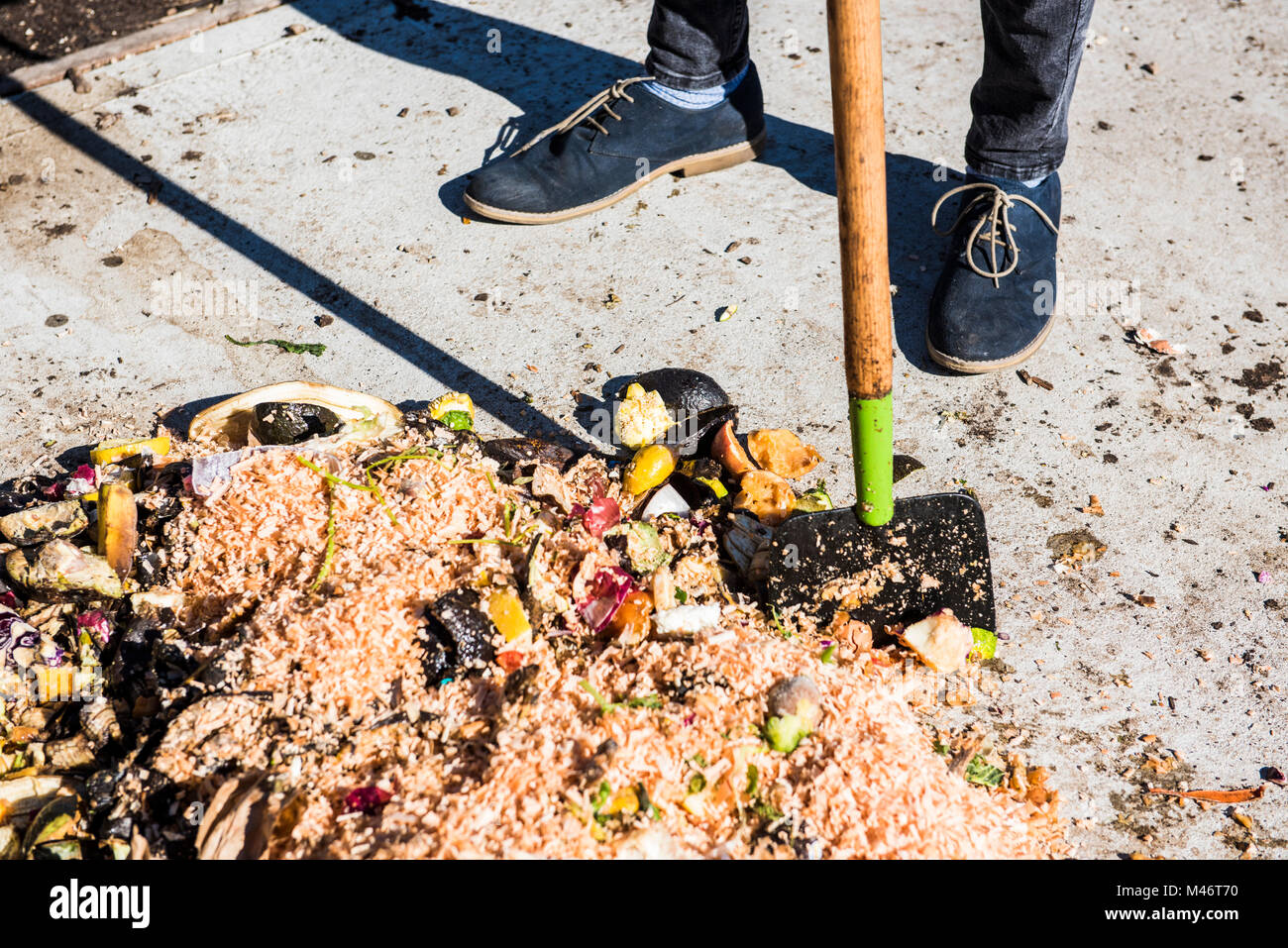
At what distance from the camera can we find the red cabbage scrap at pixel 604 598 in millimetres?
1957

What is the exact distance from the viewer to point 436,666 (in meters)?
1.86

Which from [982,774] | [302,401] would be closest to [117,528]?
[302,401]

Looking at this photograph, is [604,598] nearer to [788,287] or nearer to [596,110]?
[788,287]

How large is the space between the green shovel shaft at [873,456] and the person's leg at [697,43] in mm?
1744

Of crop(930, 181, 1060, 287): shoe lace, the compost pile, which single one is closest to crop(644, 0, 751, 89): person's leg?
crop(930, 181, 1060, 287): shoe lace

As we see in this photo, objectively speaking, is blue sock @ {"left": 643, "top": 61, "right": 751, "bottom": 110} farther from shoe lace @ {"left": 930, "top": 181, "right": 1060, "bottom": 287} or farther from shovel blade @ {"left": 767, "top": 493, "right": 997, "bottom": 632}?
shovel blade @ {"left": 767, "top": 493, "right": 997, "bottom": 632}

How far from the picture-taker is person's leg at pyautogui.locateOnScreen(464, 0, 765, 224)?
314cm

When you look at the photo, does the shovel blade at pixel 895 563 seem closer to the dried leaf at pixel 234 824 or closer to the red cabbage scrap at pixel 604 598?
the red cabbage scrap at pixel 604 598

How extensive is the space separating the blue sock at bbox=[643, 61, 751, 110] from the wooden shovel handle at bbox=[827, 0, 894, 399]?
171 centimetres

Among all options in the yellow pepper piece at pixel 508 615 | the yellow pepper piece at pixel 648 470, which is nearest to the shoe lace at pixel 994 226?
the yellow pepper piece at pixel 648 470

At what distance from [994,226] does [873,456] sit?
3.86 ft

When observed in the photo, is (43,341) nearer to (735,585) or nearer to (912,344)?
(735,585)

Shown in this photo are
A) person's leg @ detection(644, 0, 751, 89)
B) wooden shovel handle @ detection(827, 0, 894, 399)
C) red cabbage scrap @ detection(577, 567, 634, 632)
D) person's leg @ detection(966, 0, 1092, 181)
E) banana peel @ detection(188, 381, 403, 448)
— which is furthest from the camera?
person's leg @ detection(644, 0, 751, 89)

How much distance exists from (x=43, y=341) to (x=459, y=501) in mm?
1624
